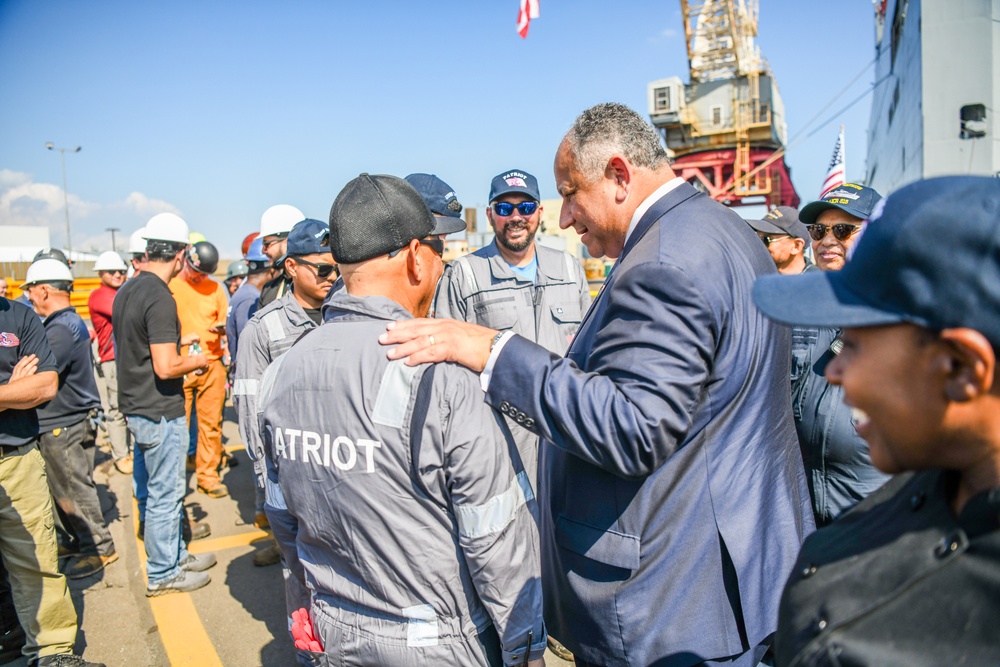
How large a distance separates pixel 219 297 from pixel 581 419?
6159mm

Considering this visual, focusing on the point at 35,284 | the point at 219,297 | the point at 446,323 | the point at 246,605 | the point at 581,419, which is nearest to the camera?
the point at 581,419

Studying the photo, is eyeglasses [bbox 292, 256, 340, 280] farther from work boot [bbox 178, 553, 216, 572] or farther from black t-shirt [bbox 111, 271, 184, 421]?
work boot [bbox 178, 553, 216, 572]

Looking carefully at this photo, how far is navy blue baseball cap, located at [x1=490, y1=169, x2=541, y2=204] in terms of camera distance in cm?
441

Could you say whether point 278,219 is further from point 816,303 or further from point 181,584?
point 816,303

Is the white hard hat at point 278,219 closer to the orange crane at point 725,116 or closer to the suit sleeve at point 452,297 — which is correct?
the suit sleeve at point 452,297

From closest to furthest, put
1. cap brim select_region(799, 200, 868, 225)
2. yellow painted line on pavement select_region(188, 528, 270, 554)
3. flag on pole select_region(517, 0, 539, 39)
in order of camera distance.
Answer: cap brim select_region(799, 200, 868, 225), yellow painted line on pavement select_region(188, 528, 270, 554), flag on pole select_region(517, 0, 539, 39)

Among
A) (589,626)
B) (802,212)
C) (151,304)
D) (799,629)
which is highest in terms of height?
(802,212)

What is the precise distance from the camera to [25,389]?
3164mm

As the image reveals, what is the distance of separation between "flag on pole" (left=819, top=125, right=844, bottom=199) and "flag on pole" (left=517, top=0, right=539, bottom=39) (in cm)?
516

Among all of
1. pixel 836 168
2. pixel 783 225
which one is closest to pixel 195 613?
pixel 783 225

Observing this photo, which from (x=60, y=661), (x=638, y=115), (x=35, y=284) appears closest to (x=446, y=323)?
(x=638, y=115)

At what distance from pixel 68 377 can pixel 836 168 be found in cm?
808

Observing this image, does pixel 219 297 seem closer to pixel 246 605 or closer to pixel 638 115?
pixel 246 605

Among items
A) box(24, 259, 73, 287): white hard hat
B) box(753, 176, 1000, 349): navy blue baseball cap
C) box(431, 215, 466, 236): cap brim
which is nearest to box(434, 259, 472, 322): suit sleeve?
box(431, 215, 466, 236): cap brim
